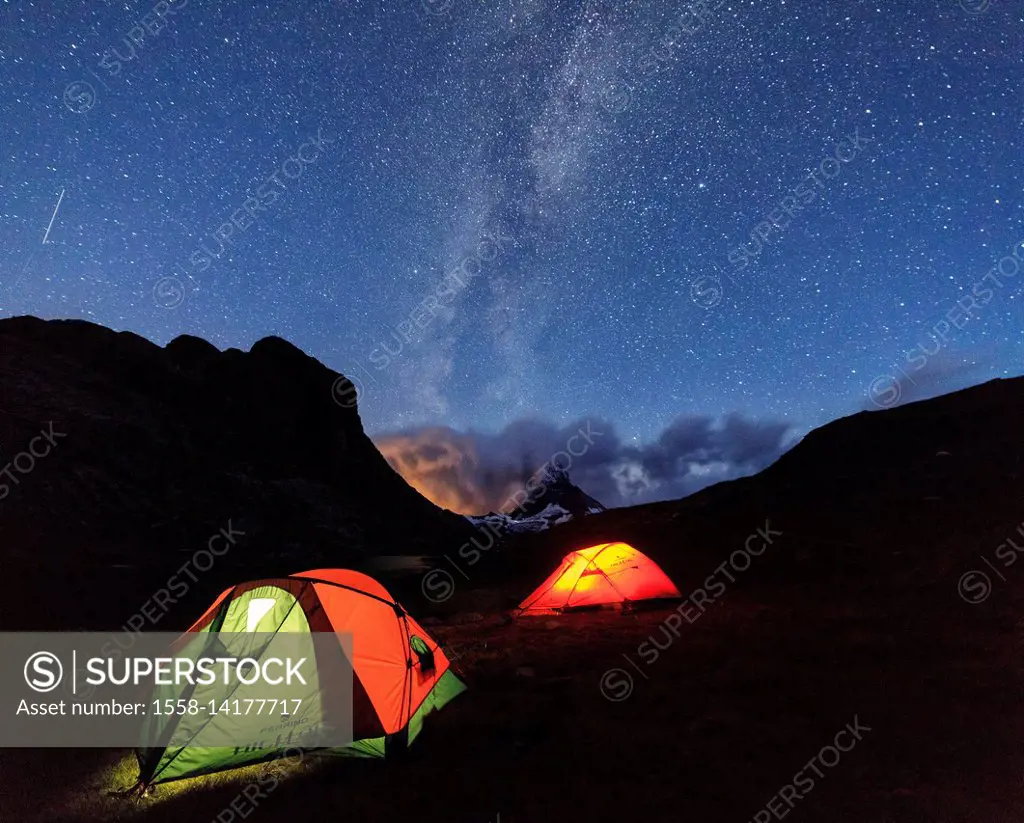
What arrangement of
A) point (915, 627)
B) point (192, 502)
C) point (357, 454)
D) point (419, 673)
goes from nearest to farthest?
point (419, 673)
point (915, 627)
point (192, 502)
point (357, 454)

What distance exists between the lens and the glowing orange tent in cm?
1559

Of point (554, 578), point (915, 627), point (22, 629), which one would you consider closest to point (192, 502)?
point (22, 629)

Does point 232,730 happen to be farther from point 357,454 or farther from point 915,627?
point 357,454

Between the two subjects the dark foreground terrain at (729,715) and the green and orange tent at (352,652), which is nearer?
the dark foreground terrain at (729,715)

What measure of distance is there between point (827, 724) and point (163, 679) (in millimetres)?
8304

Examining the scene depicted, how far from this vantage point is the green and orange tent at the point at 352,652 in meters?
6.38

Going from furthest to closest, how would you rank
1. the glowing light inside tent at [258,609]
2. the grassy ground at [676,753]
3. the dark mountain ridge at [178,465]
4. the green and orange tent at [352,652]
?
the dark mountain ridge at [178,465]
the glowing light inside tent at [258,609]
the green and orange tent at [352,652]
the grassy ground at [676,753]

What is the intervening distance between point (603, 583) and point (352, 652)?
33.9ft

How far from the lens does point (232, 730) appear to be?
21.4 ft

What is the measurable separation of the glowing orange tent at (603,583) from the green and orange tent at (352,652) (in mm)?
8747

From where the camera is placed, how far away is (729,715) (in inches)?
284
